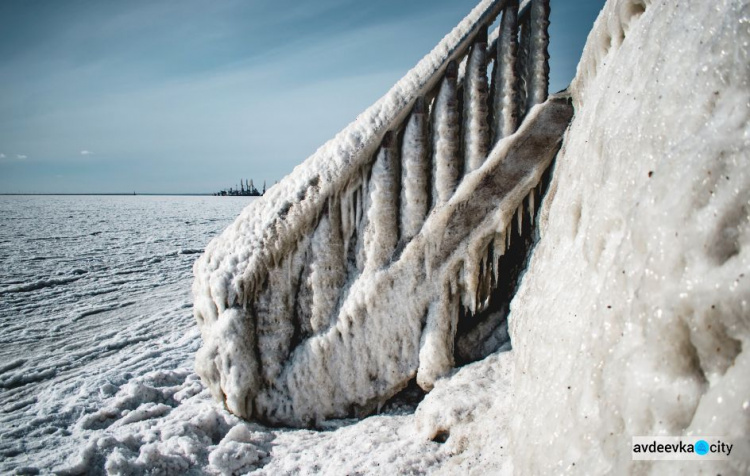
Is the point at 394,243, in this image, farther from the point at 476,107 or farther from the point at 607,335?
the point at 607,335

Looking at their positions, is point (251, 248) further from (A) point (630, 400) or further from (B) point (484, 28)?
(A) point (630, 400)

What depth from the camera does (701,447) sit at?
2.89 ft

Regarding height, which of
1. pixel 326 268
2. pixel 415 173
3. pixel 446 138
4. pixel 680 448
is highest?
pixel 446 138

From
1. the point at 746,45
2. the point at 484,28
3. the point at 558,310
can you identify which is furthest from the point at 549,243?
the point at 484,28

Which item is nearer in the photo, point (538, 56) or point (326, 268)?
point (538, 56)

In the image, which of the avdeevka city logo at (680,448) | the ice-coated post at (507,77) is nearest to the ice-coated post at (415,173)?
the ice-coated post at (507,77)

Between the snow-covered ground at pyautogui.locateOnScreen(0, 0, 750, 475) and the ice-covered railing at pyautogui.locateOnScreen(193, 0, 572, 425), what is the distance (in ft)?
0.70

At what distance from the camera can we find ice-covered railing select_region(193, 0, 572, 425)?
254cm

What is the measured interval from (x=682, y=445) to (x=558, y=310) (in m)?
0.60

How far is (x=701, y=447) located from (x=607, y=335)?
0.34 m

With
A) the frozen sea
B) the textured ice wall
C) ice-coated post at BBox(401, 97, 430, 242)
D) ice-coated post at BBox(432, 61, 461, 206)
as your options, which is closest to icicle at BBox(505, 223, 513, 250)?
ice-coated post at BBox(432, 61, 461, 206)

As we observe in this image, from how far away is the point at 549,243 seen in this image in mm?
1920

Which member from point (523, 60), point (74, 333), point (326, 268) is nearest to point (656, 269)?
point (326, 268)

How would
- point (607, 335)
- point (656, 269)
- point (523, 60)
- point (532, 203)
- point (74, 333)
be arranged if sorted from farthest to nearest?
point (74, 333) → point (523, 60) → point (532, 203) → point (607, 335) → point (656, 269)
